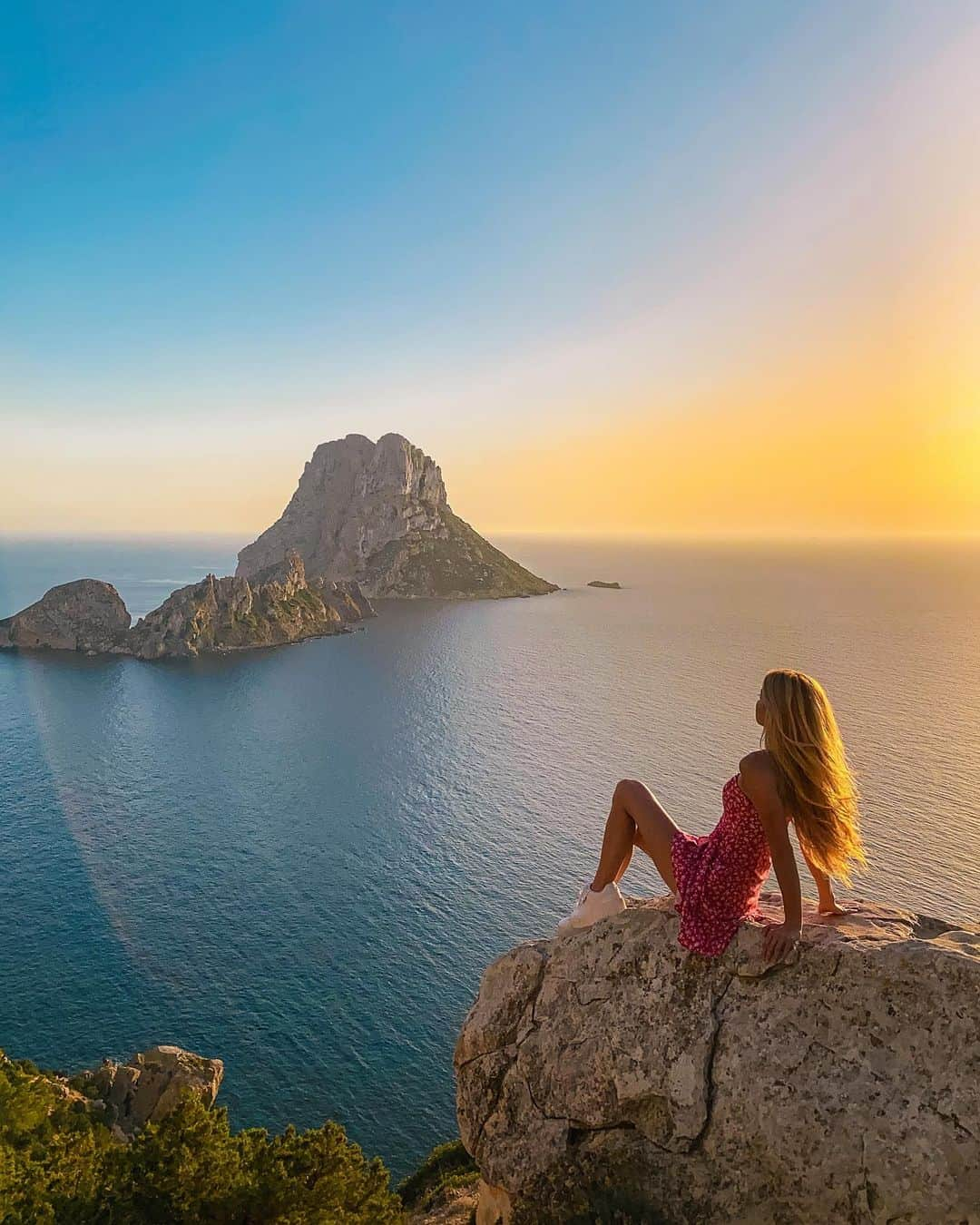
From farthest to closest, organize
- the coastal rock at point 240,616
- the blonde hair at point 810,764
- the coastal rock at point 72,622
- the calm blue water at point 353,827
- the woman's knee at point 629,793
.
→ 1. the coastal rock at point 72,622
2. the coastal rock at point 240,616
3. the calm blue water at point 353,827
4. the woman's knee at point 629,793
5. the blonde hair at point 810,764

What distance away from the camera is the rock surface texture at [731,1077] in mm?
6383

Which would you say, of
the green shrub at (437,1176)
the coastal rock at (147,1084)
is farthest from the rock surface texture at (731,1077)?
the coastal rock at (147,1084)

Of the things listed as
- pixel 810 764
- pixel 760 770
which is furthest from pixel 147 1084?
pixel 810 764

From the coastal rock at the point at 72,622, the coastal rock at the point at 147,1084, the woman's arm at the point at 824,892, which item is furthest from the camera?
the coastal rock at the point at 72,622

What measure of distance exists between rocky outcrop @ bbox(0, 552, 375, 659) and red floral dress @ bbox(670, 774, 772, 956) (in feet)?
415

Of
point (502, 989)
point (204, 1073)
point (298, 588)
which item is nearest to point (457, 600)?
point (298, 588)

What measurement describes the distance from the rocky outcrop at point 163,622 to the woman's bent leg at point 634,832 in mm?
125623

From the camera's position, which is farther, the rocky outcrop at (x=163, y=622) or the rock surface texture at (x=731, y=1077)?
the rocky outcrop at (x=163, y=622)

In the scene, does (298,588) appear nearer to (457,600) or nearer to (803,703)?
(457,600)

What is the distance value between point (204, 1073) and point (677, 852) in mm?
29962

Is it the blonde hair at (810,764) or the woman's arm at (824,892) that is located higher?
the blonde hair at (810,764)

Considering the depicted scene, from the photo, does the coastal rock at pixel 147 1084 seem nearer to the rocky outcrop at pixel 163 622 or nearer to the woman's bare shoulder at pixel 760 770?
the woman's bare shoulder at pixel 760 770

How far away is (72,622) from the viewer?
128875mm

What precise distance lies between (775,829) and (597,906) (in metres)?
2.44
